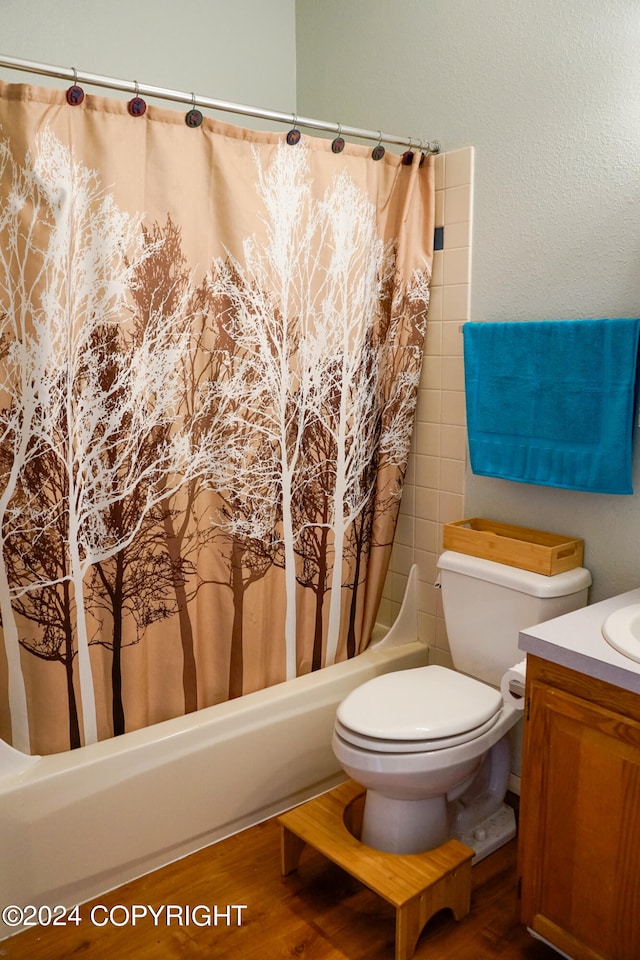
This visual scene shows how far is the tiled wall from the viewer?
220 centimetres

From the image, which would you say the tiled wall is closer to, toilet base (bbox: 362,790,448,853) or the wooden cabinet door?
toilet base (bbox: 362,790,448,853)

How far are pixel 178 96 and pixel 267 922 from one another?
1.93 meters

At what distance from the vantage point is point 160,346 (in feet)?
5.98

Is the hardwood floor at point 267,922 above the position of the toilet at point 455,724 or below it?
below

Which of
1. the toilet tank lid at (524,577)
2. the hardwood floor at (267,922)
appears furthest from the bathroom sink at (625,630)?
the hardwood floor at (267,922)

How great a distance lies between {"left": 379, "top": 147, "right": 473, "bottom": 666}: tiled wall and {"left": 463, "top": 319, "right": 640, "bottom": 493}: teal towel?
155 millimetres

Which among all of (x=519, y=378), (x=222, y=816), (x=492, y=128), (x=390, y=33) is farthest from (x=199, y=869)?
(x=390, y=33)

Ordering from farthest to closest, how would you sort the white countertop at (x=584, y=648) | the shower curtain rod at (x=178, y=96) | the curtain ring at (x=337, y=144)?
the curtain ring at (x=337, y=144), the shower curtain rod at (x=178, y=96), the white countertop at (x=584, y=648)

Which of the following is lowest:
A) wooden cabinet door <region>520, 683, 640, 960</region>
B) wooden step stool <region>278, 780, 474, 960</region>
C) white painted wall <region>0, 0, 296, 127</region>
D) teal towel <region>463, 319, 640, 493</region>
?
wooden step stool <region>278, 780, 474, 960</region>

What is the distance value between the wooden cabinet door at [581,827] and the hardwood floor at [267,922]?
0.21m

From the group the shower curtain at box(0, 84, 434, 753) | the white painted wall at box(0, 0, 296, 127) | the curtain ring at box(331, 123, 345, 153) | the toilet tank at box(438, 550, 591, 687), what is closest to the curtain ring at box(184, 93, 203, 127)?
the shower curtain at box(0, 84, 434, 753)

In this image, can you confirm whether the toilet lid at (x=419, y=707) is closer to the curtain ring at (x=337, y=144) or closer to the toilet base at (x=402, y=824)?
the toilet base at (x=402, y=824)

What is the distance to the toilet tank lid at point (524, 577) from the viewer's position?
1.89 meters

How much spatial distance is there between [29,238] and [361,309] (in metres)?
0.95
